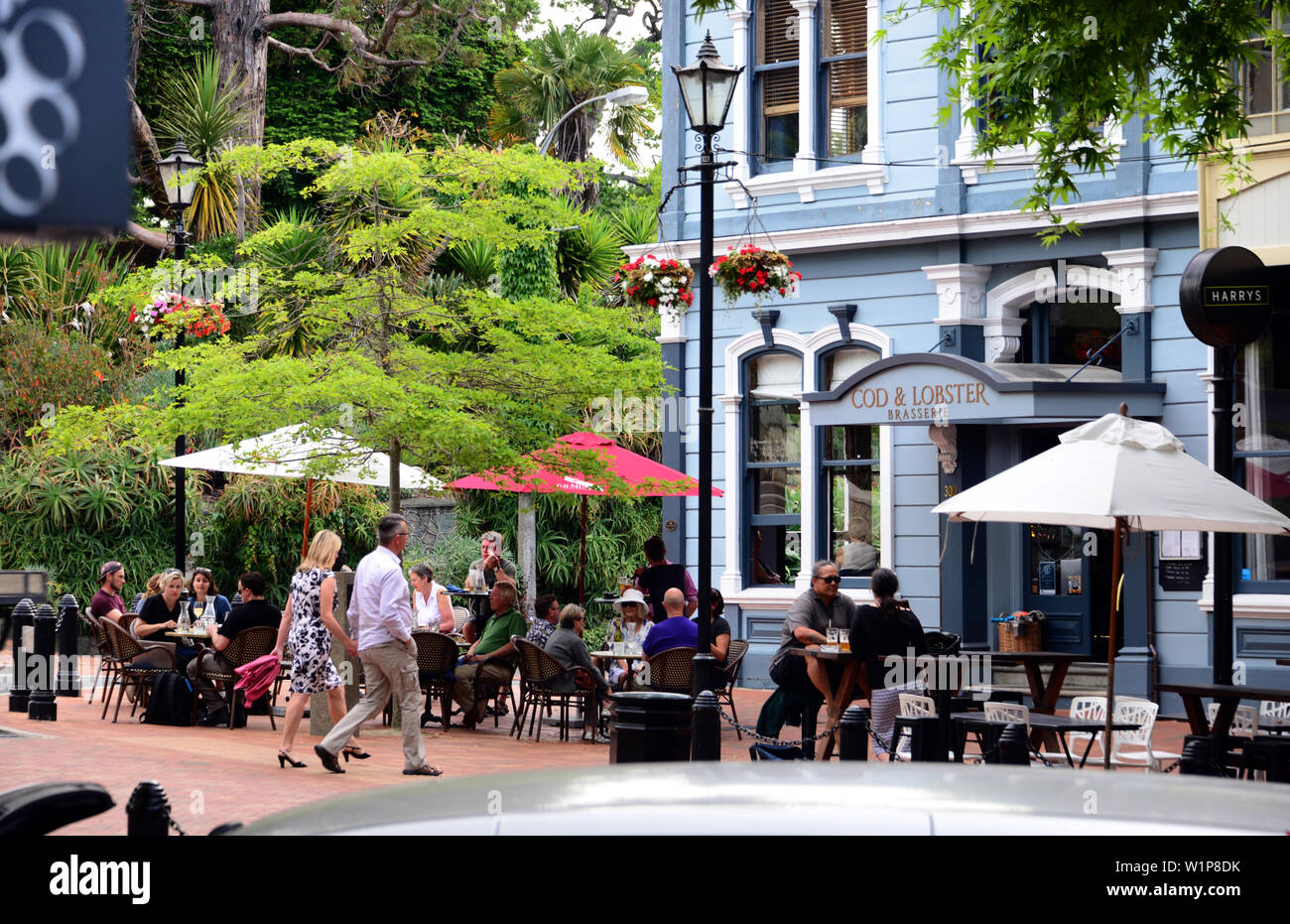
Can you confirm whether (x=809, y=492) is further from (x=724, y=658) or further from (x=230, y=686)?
(x=230, y=686)

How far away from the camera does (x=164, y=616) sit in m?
16.0

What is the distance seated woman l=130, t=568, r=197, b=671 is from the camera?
15.7 m

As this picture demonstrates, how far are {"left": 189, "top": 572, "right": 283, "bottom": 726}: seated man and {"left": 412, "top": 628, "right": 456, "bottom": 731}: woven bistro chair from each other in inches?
51.1

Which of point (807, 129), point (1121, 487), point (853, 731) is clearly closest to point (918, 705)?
point (853, 731)

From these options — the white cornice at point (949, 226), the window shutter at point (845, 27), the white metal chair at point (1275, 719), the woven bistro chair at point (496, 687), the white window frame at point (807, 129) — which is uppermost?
the window shutter at point (845, 27)

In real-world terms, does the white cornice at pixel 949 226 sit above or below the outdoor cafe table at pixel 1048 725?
above

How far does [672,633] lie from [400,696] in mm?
3105

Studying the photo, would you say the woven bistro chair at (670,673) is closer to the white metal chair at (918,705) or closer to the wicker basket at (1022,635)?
the white metal chair at (918,705)

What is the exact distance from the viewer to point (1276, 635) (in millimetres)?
15016

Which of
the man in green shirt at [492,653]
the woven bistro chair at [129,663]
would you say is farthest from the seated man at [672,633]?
the woven bistro chair at [129,663]

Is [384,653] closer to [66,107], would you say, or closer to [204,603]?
[204,603]

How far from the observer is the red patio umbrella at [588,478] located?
49.0 feet

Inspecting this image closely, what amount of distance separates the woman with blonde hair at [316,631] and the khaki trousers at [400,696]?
0.64m
